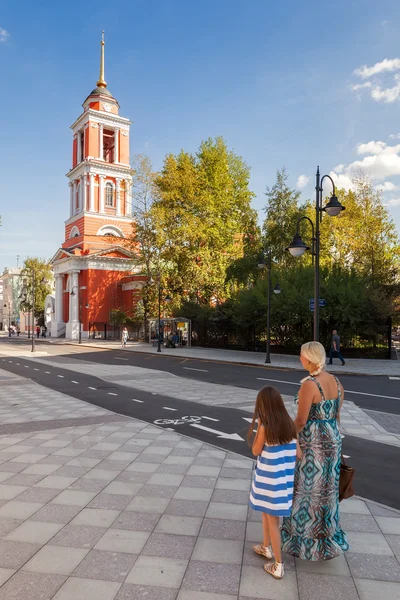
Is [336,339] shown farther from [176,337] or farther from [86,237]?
[86,237]

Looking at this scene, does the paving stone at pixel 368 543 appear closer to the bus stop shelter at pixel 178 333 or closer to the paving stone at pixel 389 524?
the paving stone at pixel 389 524

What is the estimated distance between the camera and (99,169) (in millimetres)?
51625

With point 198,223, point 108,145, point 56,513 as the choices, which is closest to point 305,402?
point 56,513

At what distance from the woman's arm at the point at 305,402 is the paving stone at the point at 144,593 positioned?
1.52 metres

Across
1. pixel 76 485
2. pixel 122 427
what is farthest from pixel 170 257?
pixel 76 485

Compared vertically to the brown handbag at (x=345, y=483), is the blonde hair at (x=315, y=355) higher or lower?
higher

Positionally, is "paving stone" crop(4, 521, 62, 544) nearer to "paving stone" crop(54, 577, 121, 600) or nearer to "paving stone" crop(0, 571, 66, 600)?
"paving stone" crop(0, 571, 66, 600)

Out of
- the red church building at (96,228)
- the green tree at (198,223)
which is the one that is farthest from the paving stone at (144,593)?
the red church building at (96,228)

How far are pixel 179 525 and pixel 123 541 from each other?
59 centimetres

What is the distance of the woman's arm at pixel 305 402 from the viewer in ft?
10.9

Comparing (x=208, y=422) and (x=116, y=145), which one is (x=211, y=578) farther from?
→ (x=116, y=145)

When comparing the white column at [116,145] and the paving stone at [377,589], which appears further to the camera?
the white column at [116,145]

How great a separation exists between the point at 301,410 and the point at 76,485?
3.29m

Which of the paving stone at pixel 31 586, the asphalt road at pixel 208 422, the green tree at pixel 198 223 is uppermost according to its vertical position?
the green tree at pixel 198 223
